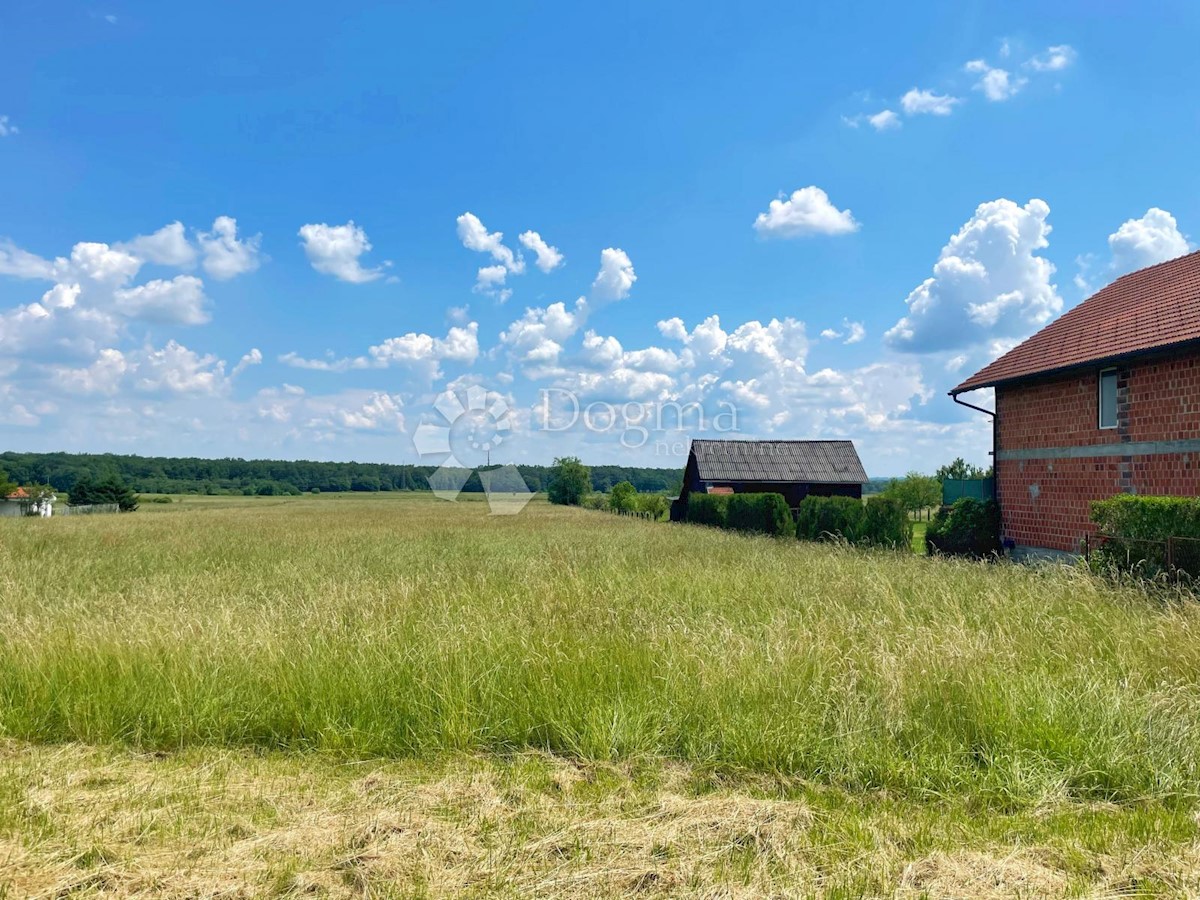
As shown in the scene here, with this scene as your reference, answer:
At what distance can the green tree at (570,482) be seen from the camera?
85.4m

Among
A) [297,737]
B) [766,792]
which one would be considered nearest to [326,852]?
[297,737]

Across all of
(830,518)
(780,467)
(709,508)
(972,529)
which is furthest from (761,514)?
(780,467)

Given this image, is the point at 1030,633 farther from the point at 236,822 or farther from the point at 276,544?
the point at 276,544

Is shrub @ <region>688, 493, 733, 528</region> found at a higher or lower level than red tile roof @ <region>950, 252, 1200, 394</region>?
lower

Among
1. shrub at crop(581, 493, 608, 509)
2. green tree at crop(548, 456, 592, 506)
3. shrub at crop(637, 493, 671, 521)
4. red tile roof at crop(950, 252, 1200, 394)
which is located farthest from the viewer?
green tree at crop(548, 456, 592, 506)

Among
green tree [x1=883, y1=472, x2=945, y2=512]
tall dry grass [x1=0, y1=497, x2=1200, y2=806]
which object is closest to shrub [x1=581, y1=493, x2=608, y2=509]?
green tree [x1=883, y1=472, x2=945, y2=512]

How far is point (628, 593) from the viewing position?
8.29 meters

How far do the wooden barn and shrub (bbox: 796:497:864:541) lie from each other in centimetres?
1426

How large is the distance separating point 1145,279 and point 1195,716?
16.9 m

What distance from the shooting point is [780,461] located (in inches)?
1574

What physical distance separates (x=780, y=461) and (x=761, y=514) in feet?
48.0

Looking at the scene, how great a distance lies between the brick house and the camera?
1325cm

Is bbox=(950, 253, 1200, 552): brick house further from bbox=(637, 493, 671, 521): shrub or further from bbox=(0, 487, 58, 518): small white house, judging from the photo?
bbox=(0, 487, 58, 518): small white house

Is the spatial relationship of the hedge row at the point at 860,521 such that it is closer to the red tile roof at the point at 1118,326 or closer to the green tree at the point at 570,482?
the red tile roof at the point at 1118,326
